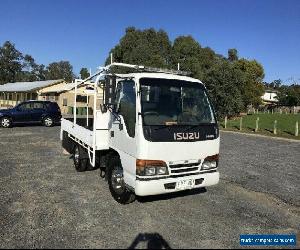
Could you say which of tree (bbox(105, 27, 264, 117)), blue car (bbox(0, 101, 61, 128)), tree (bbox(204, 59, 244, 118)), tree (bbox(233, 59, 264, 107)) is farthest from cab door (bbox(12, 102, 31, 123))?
tree (bbox(233, 59, 264, 107))

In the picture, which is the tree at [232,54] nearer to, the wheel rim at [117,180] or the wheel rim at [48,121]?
the wheel rim at [48,121]

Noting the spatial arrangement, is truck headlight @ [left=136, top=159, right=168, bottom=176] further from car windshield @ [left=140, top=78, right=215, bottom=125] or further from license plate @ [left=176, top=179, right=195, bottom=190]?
car windshield @ [left=140, top=78, right=215, bottom=125]

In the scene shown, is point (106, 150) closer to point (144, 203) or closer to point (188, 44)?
point (144, 203)

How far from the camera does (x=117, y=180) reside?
274 inches

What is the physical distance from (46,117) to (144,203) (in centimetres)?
1793

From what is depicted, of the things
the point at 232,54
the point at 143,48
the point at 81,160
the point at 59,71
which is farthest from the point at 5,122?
the point at 59,71

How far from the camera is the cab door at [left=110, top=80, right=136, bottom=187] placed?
6199 millimetres

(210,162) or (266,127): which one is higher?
(210,162)

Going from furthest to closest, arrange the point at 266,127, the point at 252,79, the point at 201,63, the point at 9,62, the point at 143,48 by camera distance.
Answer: the point at 9,62, the point at 252,79, the point at 201,63, the point at 143,48, the point at 266,127

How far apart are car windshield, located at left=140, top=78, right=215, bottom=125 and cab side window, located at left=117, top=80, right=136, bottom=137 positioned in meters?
Result: 0.24

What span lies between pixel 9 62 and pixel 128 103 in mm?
108478

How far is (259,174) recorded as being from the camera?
10289mm

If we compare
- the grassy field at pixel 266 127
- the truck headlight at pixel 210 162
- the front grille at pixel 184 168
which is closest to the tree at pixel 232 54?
the grassy field at pixel 266 127

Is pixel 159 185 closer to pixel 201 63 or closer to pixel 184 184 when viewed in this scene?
pixel 184 184
